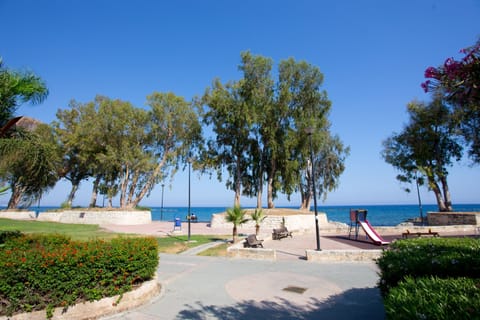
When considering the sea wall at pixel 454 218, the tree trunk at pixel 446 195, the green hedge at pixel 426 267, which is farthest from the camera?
the tree trunk at pixel 446 195

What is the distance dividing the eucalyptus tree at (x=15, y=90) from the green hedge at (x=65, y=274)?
3899mm

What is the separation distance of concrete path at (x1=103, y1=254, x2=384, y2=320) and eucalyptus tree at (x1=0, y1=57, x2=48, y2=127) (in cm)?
613

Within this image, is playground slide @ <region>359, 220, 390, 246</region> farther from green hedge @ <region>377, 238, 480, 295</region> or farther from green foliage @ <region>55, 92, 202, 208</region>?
green foliage @ <region>55, 92, 202, 208</region>

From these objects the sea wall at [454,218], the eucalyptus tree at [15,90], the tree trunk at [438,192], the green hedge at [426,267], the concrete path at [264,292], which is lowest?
the concrete path at [264,292]

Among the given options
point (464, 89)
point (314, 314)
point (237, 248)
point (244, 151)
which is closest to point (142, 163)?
point (244, 151)

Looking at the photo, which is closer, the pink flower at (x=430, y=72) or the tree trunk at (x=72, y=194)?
the pink flower at (x=430, y=72)

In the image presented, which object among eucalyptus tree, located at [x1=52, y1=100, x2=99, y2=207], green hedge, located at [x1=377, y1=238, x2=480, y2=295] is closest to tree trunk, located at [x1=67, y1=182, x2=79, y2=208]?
eucalyptus tree, located at [x1=52, y1=100, x2=99, y2=207]

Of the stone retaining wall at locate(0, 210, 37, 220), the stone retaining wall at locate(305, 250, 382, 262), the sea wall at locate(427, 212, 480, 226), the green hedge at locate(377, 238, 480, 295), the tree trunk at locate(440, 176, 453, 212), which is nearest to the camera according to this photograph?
the green hedge at locate(377, 238, 480, 295)

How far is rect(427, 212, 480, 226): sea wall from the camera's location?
75.9 feet

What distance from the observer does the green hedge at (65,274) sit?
4723 millimetres

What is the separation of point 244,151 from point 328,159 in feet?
43.2

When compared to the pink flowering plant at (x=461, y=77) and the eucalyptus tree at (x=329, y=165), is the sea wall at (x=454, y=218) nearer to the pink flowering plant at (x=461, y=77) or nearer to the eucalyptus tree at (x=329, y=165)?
the eucalyptus tree at (x=329, y=165)

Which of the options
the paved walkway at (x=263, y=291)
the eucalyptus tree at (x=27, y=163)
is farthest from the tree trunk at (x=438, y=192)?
the eucalyptus tree at (x=27, y=163)

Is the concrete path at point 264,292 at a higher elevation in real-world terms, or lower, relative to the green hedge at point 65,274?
lower
